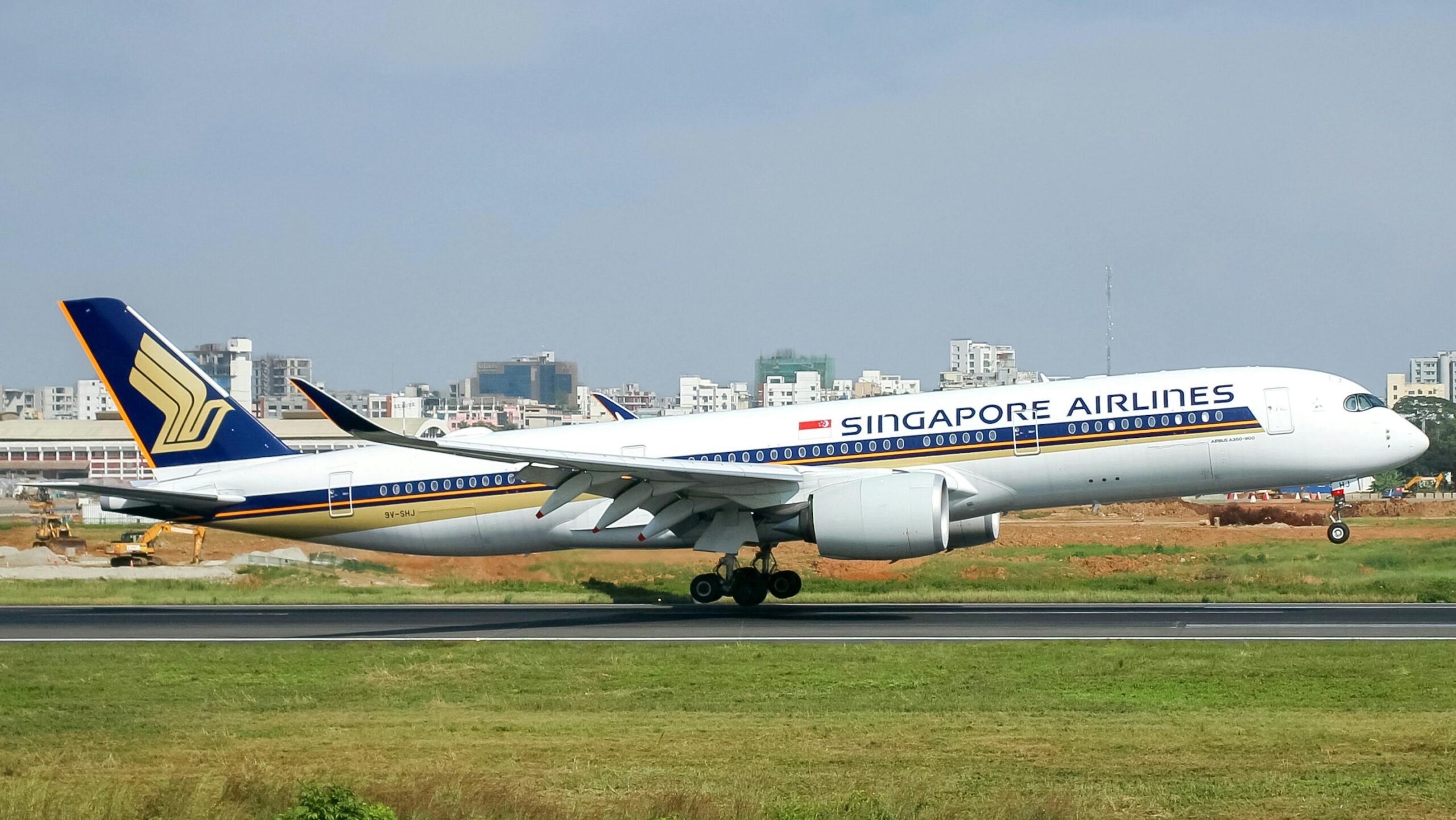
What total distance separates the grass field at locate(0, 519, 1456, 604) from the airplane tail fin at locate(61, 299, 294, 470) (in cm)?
421

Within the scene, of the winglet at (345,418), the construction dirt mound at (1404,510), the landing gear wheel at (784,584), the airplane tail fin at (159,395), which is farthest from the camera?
the construction dirt mound at (1404,510)

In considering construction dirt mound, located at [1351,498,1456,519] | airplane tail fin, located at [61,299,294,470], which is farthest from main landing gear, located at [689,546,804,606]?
construction dirt mound, located at [1351,498,1456,519]

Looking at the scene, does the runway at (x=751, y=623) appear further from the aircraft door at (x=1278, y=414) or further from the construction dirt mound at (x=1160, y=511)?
the construction dirt mound at (x=1160, y=511)

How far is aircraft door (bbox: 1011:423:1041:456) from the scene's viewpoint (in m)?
28.7

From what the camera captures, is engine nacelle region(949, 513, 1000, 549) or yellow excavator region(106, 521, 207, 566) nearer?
engine nacelle region(949, 513, 1000, 549)

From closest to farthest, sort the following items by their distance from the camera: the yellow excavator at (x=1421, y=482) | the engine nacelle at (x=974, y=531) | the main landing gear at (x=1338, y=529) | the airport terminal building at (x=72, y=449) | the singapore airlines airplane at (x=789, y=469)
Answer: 1. the singapore airlines airplane at (x=789, y=469)
2. the engine nacelle at (x=974, y=531)
3. the main landing gear at (x=1338, y=529)
4. the yellow excavator at (x=1421, y=482)
5. the airport terminal building at (x=72, y=449)

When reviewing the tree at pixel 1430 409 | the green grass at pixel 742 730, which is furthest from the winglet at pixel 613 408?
the tree at pixel 1430 409

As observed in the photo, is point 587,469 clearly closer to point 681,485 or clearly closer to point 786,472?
point 681,485

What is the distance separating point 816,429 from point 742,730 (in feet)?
48.7

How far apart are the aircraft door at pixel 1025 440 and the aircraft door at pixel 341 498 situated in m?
14.6

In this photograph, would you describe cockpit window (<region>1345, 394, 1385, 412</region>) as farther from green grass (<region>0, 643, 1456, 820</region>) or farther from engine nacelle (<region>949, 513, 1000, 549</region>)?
green grass (<region>0, 643, 1456, 820</region>)

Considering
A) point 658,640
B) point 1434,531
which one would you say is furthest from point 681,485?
point 1434,531

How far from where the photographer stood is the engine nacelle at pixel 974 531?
30406 mm

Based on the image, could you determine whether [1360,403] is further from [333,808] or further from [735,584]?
[333,808]
